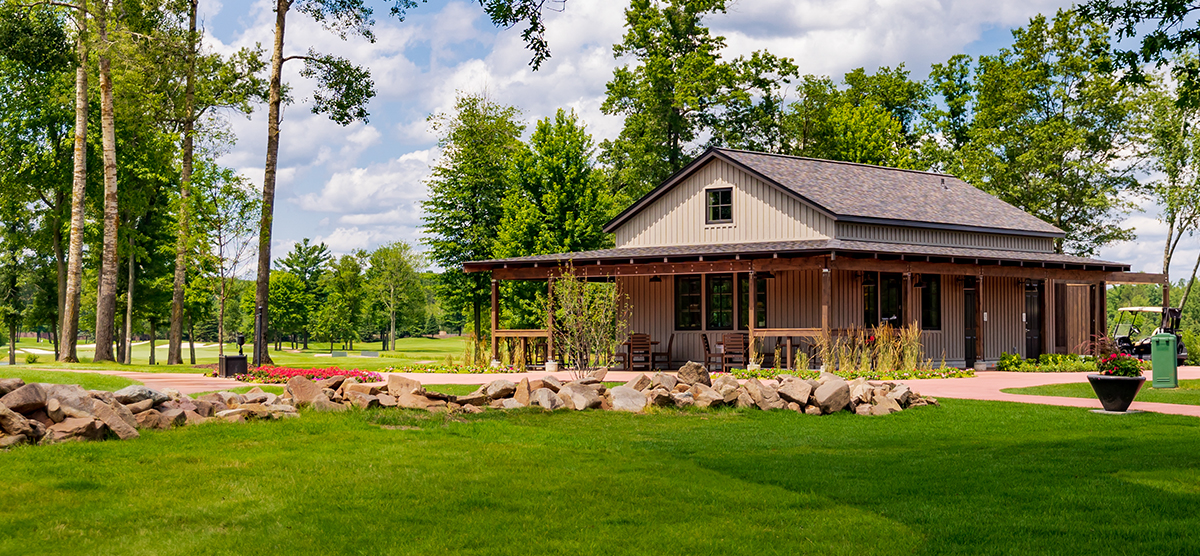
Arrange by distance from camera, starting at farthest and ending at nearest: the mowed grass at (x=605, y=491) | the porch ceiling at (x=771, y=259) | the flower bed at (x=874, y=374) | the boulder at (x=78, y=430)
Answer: the porch ceiling at (x=771, y=259) < the flower bed at (x=874, y=374) < the boulder at (x=78, y=430) < the mowed grass at (x=605, y=491)

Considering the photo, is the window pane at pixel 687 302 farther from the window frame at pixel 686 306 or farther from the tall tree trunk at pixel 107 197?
the tall tree trunk at pixel 107 197

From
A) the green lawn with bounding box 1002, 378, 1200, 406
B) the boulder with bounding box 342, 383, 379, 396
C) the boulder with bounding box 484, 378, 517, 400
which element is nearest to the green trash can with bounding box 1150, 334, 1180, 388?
the green lawn with bounding box 1002, 378, 1200, 406

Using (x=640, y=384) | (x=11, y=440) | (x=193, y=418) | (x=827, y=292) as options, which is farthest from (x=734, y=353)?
(x=11, y=440)

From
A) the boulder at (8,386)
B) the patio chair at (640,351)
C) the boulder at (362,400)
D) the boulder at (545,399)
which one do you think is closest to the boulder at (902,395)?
the boulder at (545,399)

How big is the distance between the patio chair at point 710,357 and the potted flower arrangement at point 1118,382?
960 cm

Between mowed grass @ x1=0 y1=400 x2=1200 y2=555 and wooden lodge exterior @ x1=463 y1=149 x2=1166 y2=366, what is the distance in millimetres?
12093

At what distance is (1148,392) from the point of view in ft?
54.9

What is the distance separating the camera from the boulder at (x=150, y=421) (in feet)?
35.3

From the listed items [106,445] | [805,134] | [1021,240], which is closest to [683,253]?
[1021,240]

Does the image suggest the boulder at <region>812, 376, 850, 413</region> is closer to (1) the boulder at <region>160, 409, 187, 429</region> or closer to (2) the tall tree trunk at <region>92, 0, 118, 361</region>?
(1) the boulder at <region>160, 409, 187, 429</region>

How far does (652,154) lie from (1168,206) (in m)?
20.1

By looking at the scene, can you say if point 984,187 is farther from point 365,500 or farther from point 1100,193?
point 365,500

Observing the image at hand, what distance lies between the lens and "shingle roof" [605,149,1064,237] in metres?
26.4

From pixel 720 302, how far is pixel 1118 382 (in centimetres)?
1328
